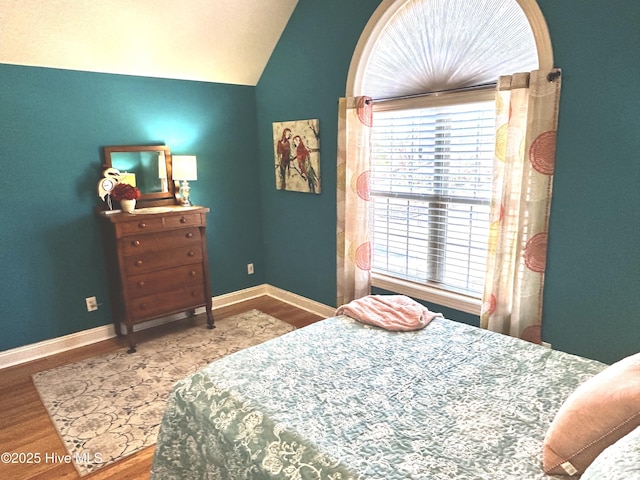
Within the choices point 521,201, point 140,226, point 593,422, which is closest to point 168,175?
point 140,226

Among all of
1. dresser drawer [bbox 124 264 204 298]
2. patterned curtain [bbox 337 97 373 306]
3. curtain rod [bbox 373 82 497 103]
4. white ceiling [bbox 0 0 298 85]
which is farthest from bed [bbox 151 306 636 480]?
white ceiling [bbox 0 0 298 85]

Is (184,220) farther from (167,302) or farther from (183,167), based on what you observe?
(167,302)

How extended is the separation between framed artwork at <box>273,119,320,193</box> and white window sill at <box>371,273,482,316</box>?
1.01m

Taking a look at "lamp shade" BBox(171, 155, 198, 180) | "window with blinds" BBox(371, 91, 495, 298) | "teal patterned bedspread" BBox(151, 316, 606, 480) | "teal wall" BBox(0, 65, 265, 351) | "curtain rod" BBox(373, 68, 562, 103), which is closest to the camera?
"teal patterned bedspread" BBox(151, 316, 606, 480)

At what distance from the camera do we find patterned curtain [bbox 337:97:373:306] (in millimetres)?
3232

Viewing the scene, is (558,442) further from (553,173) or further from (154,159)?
(154,159)

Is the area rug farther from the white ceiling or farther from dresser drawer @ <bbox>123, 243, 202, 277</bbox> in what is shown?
the white ceiling

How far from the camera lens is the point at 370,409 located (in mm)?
1570

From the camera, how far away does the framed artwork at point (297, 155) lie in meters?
3.74

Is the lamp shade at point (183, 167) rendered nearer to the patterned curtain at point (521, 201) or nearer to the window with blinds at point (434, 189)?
the window with blinds at point (434, 189)

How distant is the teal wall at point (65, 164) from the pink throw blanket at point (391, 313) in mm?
2204

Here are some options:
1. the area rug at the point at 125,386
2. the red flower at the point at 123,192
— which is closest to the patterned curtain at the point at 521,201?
the area rug at the point at 125,386

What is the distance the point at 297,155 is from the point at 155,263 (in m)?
1.56

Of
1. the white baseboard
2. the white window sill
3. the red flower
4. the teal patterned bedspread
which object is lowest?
the white baseboard
